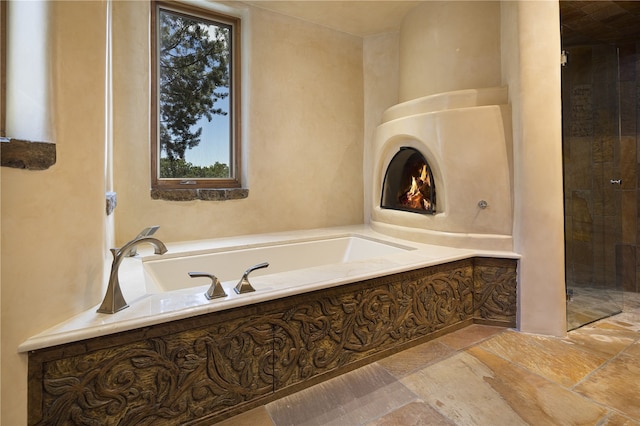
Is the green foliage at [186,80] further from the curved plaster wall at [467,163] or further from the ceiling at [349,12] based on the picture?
the curved plaster wall at [467,163]

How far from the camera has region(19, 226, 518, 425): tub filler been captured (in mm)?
1107

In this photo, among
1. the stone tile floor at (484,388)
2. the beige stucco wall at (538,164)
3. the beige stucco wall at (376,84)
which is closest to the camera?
the stone tile floor at (484,388)

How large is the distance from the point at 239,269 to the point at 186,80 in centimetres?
160

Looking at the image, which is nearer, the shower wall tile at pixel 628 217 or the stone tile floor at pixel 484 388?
the stone tile floor at pixel 484 388

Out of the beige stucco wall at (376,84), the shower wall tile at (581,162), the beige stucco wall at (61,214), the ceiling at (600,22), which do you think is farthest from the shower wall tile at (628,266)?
the beige stucco wall at (61,214)

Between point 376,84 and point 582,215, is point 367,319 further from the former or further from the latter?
point 376,84

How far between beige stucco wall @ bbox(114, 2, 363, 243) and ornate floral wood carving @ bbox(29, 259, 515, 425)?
1520 mm

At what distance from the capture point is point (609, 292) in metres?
2.86

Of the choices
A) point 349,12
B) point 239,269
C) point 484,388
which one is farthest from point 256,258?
point 349,12

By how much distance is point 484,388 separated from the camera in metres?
1.58

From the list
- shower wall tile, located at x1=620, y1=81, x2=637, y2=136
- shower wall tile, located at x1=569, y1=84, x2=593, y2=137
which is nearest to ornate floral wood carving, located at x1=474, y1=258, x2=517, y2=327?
shower wall tile, located at x1=569, y1=84, x2=593, y2=137

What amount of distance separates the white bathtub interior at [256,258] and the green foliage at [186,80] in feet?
2.73

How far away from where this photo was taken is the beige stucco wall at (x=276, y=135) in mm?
2428

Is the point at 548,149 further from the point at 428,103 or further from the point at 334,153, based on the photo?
the point at 334,153
